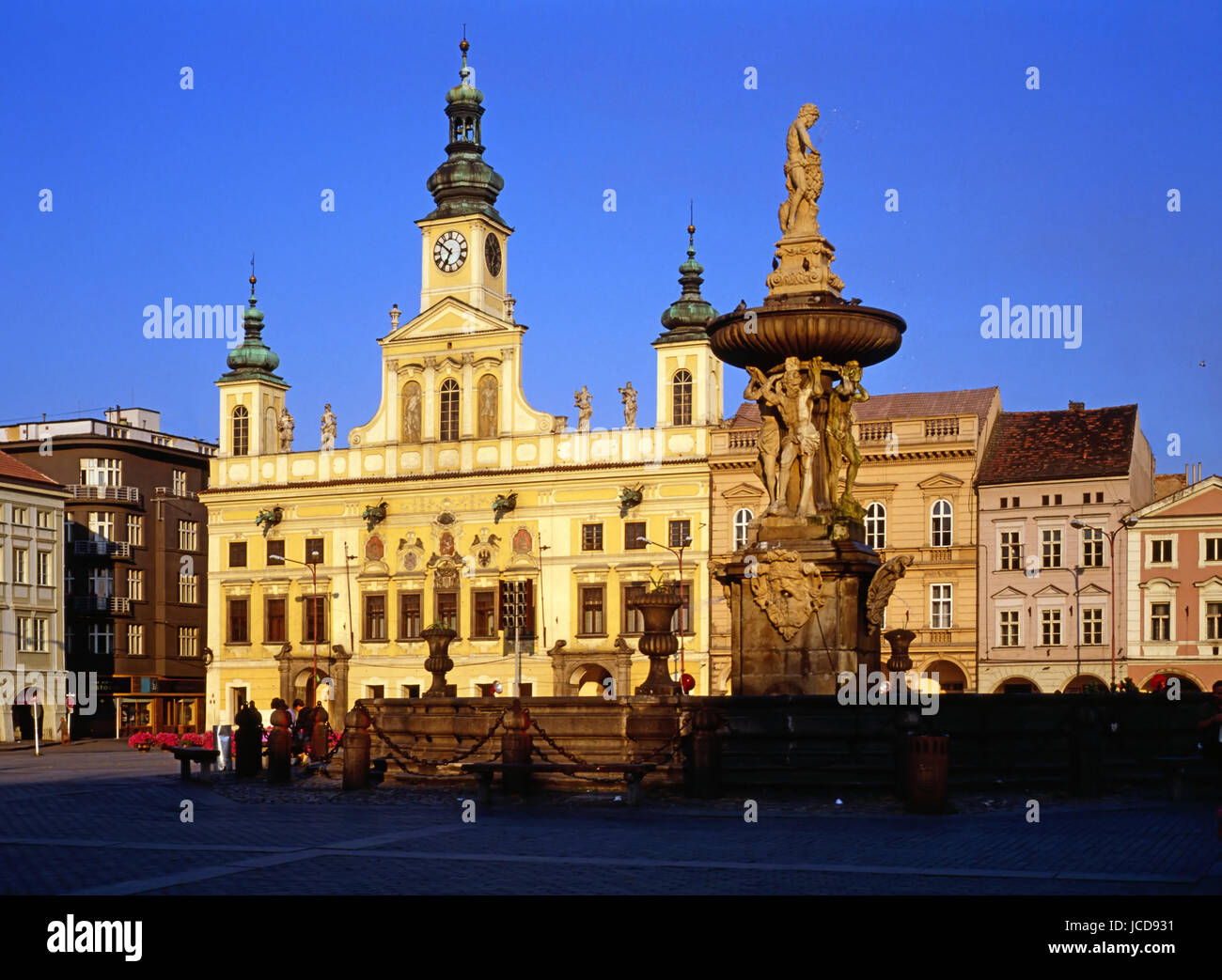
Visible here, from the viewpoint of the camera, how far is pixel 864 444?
181ft

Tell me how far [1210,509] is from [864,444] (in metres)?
10.9

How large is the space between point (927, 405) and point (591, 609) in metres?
13.7

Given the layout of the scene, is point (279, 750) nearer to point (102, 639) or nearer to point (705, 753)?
point (705, 753)

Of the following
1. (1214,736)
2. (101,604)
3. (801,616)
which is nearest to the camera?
(1214,736)

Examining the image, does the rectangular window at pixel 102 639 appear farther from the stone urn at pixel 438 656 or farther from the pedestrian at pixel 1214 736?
the pedestrian at pixel 1214 736

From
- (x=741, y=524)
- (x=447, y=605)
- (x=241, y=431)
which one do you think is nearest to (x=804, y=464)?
(x=741, y=524)

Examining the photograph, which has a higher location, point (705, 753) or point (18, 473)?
point (18, 473)

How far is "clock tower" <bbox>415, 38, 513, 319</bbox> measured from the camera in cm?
6228

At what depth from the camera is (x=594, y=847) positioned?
45.6ft

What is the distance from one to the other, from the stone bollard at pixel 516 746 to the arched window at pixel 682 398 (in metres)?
39.7

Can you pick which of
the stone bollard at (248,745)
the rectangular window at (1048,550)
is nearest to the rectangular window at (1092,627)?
the rectangular window at (1048,550)

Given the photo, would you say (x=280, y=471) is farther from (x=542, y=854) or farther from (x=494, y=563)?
(x=542, y=854)

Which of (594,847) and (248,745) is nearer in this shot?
(594,847)

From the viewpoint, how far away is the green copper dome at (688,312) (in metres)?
59.8
